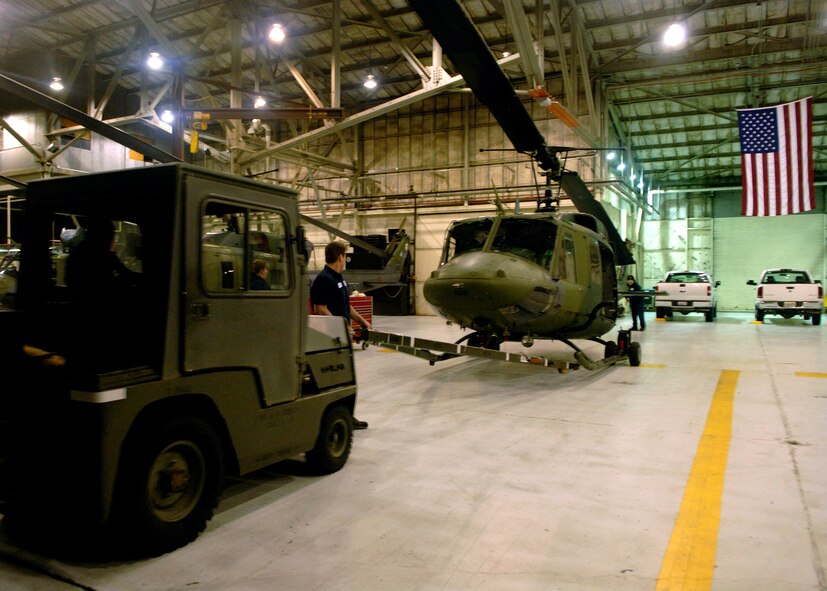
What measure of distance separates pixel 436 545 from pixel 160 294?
1.93 meters

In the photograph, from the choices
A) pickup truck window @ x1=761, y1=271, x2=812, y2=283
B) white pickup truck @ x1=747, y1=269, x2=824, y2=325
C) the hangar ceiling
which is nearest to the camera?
the hangar ceiling

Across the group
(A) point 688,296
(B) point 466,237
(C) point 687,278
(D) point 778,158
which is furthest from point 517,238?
(C) point 687,278

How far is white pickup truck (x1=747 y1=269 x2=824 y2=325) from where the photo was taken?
16859mm

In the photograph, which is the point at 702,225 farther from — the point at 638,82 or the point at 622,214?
the point at 638,82

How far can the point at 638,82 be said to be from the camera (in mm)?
19672

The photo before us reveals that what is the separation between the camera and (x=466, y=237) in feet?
27.2

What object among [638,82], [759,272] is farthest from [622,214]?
[759,272]

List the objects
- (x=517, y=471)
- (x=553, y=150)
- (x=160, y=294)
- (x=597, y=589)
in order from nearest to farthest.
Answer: (x=597, y=589) < (x=160, y=294) < (x=517, y=471) < (x=553, y=150)

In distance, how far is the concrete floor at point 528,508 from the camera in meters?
2.64

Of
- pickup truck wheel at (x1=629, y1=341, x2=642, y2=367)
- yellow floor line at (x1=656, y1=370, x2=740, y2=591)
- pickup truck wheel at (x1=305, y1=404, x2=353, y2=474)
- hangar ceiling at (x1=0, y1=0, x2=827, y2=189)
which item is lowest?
yellow floor line at (x1=656, y1=370, x2=740, y2=591)

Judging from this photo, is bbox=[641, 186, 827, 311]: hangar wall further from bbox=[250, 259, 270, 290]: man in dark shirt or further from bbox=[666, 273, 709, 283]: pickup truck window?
bbox=[250, 259, 270, 290]: man in dark shirt

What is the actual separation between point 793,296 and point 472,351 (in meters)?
15.7

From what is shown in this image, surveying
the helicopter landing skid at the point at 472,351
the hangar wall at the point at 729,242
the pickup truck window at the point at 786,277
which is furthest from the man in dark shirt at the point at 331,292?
the hangar wall at the point at 729,242

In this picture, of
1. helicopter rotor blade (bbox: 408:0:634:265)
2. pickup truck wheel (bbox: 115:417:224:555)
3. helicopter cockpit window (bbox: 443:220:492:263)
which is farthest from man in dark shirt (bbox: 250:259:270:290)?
helicopter cockpit window (bbox: 443:220:492:263)
